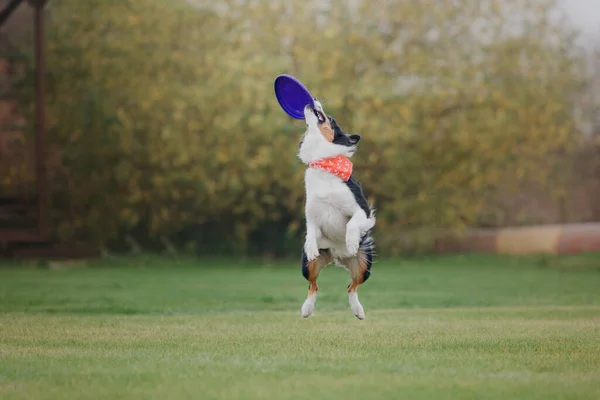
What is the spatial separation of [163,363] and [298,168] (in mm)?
12377

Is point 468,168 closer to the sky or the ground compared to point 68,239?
closer to the sky

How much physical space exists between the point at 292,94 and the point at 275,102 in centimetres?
1065

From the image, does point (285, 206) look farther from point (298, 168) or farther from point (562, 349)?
point (562, 349)

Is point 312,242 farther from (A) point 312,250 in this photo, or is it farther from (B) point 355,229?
(B) point 355,229

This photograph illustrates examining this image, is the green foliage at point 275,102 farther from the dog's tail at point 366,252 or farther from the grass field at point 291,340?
the dog's tail at point 366,252

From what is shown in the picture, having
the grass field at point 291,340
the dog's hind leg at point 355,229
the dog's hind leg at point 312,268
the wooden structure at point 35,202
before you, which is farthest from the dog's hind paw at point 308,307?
the wooden structure at point 35,202

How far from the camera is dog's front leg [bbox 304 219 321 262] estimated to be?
275 inches

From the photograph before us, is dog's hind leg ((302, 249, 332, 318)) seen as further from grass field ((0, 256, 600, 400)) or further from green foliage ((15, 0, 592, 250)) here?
green foliage ((15, 0, 592, 250))

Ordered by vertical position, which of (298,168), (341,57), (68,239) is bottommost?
(68,239)

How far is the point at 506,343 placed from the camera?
671 cm

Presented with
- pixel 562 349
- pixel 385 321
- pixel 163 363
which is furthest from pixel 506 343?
pixel 163 363

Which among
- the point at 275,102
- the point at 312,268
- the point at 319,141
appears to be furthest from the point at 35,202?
the point at 319,141

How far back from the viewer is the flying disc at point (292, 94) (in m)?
7.20

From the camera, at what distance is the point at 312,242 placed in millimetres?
6977
